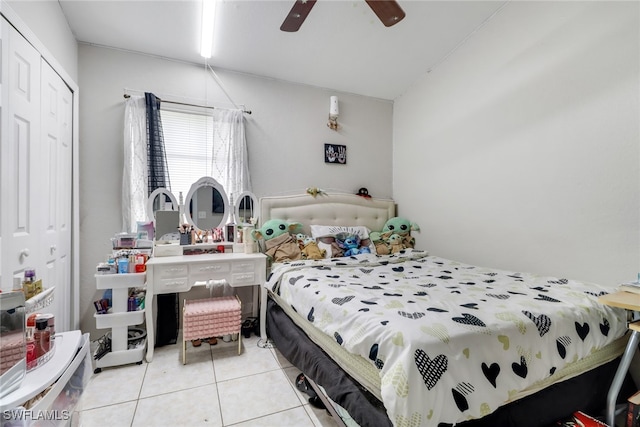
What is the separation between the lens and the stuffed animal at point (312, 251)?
2.64 meters

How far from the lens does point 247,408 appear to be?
1.64m

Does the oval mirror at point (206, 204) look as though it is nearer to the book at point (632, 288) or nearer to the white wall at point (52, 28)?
the white wall at point (52, 28)

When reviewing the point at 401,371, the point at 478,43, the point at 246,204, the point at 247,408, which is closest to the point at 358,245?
the point at 246,204

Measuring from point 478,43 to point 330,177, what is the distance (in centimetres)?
197

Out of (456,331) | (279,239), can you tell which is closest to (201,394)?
(279,239)

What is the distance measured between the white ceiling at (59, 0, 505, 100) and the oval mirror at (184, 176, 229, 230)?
50.5 inches

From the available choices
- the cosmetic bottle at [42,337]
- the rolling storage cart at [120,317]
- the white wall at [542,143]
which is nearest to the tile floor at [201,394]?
the rolling storage cart at [120,317]

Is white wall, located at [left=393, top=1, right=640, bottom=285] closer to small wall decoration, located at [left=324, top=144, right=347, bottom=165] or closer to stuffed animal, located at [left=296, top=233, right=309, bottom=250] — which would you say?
small wall decoration, located at [left=324, top=144, right=347, bottom=165]

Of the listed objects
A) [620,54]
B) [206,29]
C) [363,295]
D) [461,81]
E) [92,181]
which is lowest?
[363,295]

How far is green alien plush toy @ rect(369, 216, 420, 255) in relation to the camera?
3150 millimetres

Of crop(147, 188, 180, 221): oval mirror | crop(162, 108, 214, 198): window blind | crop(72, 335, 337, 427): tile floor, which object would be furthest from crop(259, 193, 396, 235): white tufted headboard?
crop(72, 335, 337, 427): tile floor

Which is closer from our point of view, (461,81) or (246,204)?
(461,81)

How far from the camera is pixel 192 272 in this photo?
226 cm

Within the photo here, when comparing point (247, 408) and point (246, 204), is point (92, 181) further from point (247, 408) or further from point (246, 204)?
point (247, 408)
